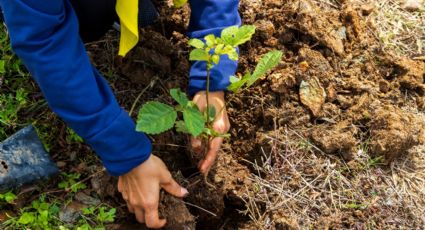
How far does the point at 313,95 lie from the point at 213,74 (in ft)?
1.48

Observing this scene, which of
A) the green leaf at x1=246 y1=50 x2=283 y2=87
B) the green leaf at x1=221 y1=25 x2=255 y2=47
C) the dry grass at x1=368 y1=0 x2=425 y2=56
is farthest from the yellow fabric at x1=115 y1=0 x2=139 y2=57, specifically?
the dry grass at x1=368 y1=0 x2=425 y2=56

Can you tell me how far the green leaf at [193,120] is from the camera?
4.95 ft

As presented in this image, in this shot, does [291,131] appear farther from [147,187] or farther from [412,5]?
[412,5]

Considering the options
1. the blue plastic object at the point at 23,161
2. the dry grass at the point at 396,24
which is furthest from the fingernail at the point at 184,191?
the dry grass at the point at 396,24

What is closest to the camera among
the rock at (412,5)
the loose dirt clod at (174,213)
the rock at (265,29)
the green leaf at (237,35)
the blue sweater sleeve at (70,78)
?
the blue sweater sleeve at (70,78)

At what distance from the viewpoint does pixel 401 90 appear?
2180 mm

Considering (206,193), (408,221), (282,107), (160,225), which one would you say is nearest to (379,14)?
(282,107)

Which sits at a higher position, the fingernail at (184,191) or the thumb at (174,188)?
the thumb at (174,188)

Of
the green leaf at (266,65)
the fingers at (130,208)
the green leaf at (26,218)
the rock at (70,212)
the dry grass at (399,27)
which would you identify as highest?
the green leaf at (266,65)

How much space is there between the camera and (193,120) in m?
1.54

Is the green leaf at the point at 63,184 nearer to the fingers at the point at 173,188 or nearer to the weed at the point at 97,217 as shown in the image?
the weed at the point at 97,217

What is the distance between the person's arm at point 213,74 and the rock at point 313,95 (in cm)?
33

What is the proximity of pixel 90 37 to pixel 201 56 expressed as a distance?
69cm

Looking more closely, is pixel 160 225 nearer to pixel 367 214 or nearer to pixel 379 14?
pixel 367 214
